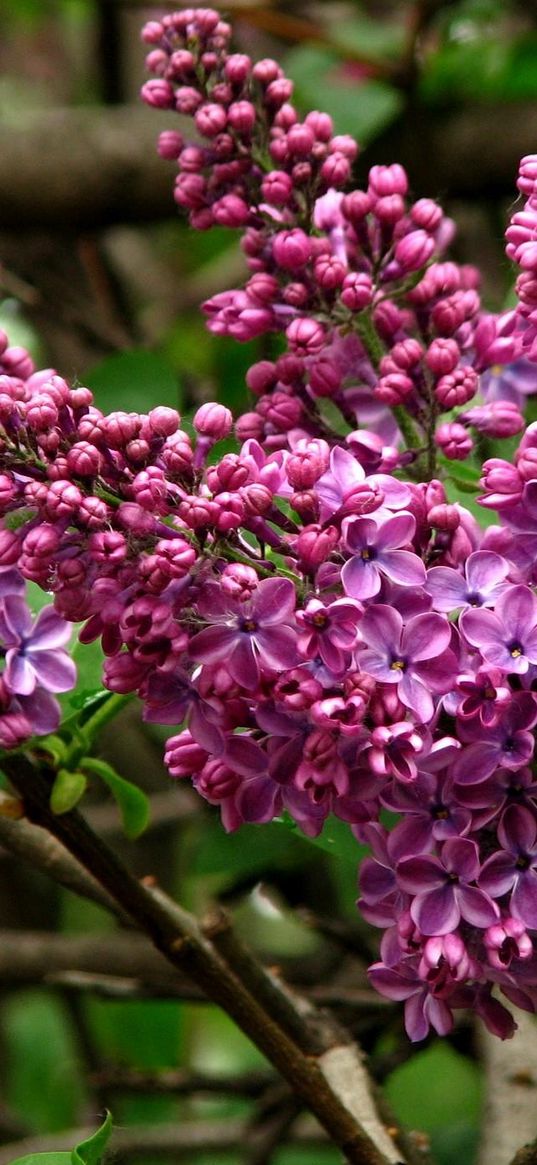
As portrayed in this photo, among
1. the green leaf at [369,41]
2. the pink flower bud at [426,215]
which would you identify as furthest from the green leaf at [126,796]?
the green leaf at [369,41]

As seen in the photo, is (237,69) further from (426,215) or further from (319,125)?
(426,215)

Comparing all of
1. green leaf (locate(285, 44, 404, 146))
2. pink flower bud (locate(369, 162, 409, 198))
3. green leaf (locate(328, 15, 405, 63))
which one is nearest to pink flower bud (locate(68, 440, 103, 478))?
pink flower bud (locate(369, 162, 409, 198))

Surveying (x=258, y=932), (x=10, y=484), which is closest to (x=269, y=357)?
(x=10, y=484)

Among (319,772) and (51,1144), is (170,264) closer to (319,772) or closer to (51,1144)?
(51,1144)

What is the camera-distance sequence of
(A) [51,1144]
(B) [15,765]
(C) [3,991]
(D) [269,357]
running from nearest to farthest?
(B) [15,765]
(D) [269,357]
(A) [51,1144]
(C) [3,991]

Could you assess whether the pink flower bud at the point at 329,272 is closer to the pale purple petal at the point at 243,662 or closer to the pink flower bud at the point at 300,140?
the pink flower bud at the point at 300,140

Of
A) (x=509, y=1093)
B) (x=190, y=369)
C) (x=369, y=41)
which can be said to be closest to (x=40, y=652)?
(x=509, y=1093)
